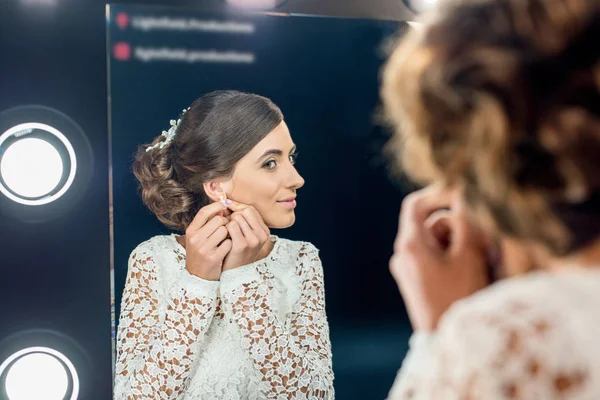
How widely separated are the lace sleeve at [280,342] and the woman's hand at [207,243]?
0.04 metres

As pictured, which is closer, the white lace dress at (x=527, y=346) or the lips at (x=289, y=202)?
the white lace dress at (x=527, y=346)

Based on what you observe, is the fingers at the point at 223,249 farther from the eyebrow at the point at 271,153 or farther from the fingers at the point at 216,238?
the eyebrow at the point at 271,153

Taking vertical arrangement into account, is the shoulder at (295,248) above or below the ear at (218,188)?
below

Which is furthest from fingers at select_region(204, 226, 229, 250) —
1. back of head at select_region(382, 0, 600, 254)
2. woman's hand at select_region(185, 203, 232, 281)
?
back of head at select_region(382, 0, 600, 254)

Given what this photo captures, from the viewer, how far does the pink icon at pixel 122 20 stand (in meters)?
1.26

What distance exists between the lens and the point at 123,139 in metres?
1.27

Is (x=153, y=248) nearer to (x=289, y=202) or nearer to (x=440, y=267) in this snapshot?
(x=289, y=202)

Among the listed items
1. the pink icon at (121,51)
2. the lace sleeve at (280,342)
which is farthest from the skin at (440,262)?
the pink icon at (121,51)

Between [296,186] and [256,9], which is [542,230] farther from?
[256,9]

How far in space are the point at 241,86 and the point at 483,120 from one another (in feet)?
2.79

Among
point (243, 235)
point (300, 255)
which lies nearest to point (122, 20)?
point (243, 235)

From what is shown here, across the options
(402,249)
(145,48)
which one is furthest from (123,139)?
(402,249)

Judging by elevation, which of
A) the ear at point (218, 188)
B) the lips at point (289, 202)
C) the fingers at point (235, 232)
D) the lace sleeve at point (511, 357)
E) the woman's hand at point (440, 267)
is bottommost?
the lace sleeve at point (511, 357)

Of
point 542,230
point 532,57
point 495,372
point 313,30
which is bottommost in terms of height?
point 495,372
